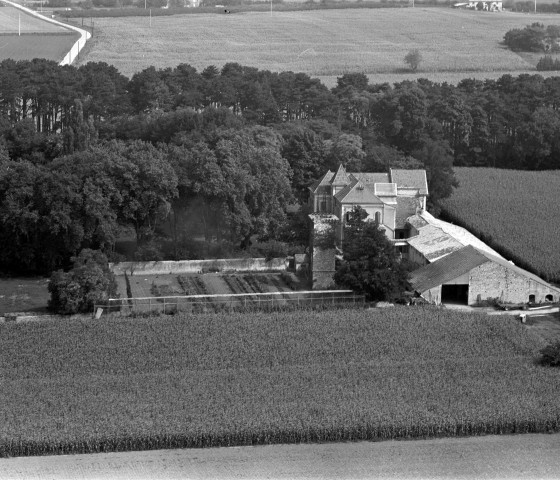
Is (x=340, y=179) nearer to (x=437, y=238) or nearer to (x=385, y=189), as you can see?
(x=385, y=189)

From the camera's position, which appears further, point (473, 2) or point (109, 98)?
point (473, 2)

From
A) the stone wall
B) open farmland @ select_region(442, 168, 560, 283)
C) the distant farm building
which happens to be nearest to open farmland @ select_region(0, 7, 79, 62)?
open farmland @ select_region(442, 168, 560, 283)

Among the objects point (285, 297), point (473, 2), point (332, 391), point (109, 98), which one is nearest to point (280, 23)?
point (473, 2)

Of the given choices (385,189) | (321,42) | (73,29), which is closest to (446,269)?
(385,189)

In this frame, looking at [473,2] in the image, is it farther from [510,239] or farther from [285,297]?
[285,297]

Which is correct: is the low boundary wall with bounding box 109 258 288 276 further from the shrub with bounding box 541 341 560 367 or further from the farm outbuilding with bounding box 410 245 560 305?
the shrub with bounding box 541 341 560 367

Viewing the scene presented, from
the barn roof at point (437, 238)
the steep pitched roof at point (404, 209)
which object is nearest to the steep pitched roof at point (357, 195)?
the barn roof at point (437, 238)
